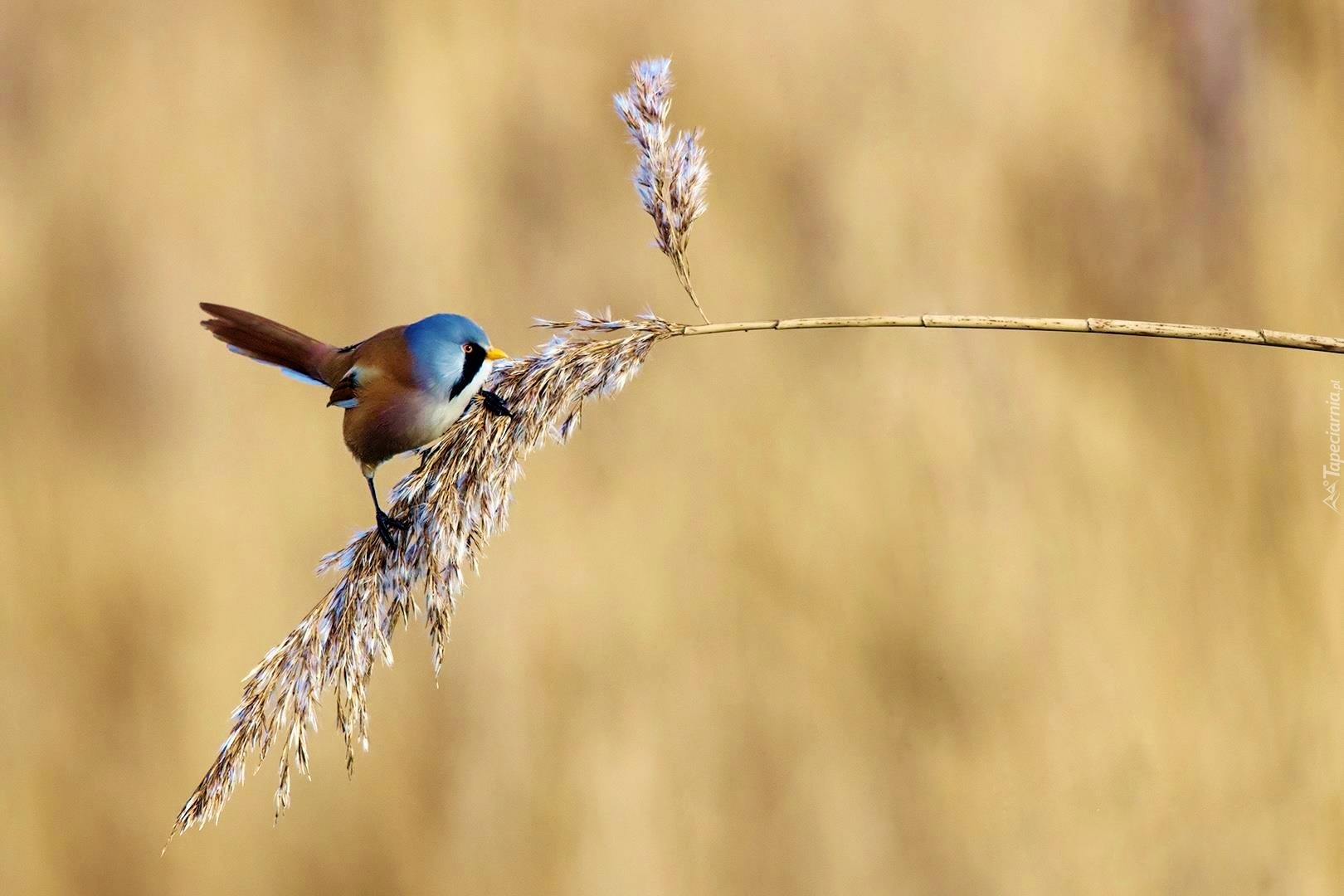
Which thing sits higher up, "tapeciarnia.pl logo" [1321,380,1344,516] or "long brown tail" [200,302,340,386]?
"long brown tail" [200,302,340,386]

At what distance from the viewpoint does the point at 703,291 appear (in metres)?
0.63

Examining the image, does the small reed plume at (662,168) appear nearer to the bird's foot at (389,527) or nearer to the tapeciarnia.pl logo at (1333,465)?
the bird's foot at (389,527)

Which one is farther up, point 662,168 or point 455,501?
point 662,168

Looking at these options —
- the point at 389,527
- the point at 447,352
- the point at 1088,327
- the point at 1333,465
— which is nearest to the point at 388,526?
the point at 389,527

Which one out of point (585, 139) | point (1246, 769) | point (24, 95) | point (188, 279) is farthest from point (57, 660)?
point (1246, 769)

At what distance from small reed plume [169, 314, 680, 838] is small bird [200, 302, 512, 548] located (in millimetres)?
49

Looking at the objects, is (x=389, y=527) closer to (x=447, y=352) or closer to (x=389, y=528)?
(x=389, y=528)

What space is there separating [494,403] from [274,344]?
0.09m

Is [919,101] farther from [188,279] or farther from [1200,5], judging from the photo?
[188,279]

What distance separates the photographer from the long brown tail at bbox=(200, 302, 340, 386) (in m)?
0.34

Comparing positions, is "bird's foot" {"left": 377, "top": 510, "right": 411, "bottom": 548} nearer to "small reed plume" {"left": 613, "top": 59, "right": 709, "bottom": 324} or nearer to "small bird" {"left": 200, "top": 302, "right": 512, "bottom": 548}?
"small bird" {"left": 200, "top": 302, "right": 512, "bottom": 548}

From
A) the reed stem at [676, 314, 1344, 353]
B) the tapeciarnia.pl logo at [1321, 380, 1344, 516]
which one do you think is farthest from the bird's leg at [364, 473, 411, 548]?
the tapeciarnia.pl logo at [1321, 380, 1344, 516]

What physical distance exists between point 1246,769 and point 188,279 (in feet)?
2.65

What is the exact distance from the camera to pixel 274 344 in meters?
0.34
